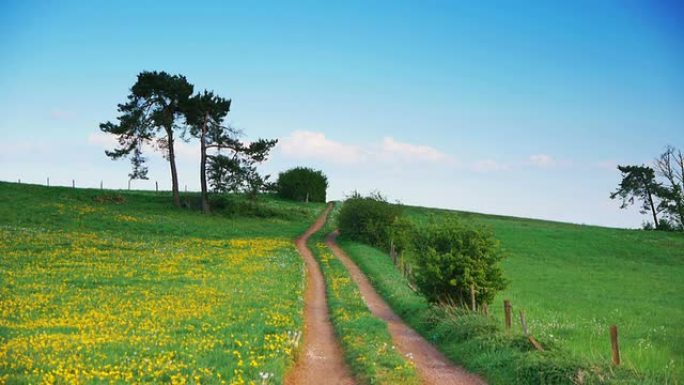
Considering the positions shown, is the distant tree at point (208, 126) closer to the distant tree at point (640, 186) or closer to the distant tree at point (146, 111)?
the distant tree at point (146, 111)

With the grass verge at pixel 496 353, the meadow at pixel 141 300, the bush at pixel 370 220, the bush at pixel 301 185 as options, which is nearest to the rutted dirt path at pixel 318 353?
the meadow at pixel 141 300

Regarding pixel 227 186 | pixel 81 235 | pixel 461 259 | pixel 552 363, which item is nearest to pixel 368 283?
pixel 461 259

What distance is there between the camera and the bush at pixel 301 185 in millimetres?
98062

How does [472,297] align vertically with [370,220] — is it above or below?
below

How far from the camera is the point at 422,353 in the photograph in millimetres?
17406

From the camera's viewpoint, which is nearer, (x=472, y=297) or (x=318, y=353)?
(x=318, y=353)

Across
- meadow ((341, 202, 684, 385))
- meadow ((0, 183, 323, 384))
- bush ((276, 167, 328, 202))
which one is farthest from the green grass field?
bush ((276, 167, 328, 202))

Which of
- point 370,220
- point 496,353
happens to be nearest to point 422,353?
point 496,353

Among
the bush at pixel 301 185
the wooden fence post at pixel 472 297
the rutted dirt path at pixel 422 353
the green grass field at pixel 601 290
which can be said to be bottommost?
the green grass field at pixel 601 290

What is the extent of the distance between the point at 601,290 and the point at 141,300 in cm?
2955

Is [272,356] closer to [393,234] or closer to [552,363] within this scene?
[552,363]

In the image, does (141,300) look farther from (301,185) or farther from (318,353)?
(301,185)

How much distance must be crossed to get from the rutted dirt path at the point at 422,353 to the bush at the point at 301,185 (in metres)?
70.2

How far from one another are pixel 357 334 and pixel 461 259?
6.27m
